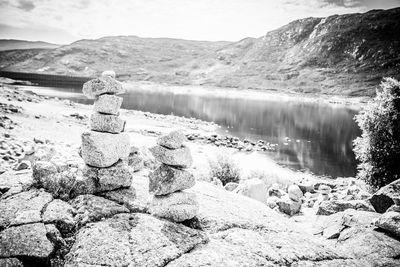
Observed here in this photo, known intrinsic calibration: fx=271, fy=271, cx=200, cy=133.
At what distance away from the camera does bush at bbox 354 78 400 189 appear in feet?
56.2

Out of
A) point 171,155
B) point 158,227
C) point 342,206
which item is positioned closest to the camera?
point 158,227

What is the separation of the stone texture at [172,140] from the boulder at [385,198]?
978cm

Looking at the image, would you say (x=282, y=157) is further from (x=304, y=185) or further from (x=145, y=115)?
(x=145, y=115)

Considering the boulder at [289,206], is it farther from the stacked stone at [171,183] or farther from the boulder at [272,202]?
the stacked stone at [171,183]

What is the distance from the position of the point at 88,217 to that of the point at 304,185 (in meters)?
17.6

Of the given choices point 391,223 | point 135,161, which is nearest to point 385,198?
point 391,223

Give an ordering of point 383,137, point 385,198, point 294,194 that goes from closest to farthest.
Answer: point 385,198
point 294,194
point 383,137

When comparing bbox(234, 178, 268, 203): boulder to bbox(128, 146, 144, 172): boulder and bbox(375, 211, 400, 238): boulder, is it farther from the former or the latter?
bbox(375, 211, 400, 238): boulder

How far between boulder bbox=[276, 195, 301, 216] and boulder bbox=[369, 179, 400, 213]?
3.62m

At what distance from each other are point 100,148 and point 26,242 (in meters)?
3.13

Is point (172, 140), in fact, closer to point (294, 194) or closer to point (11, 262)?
point (11, 262)

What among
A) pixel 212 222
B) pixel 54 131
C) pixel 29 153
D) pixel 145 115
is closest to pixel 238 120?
pixel 145 115

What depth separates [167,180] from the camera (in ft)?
26.8

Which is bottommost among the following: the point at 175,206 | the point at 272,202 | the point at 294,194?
the point at 272,202
